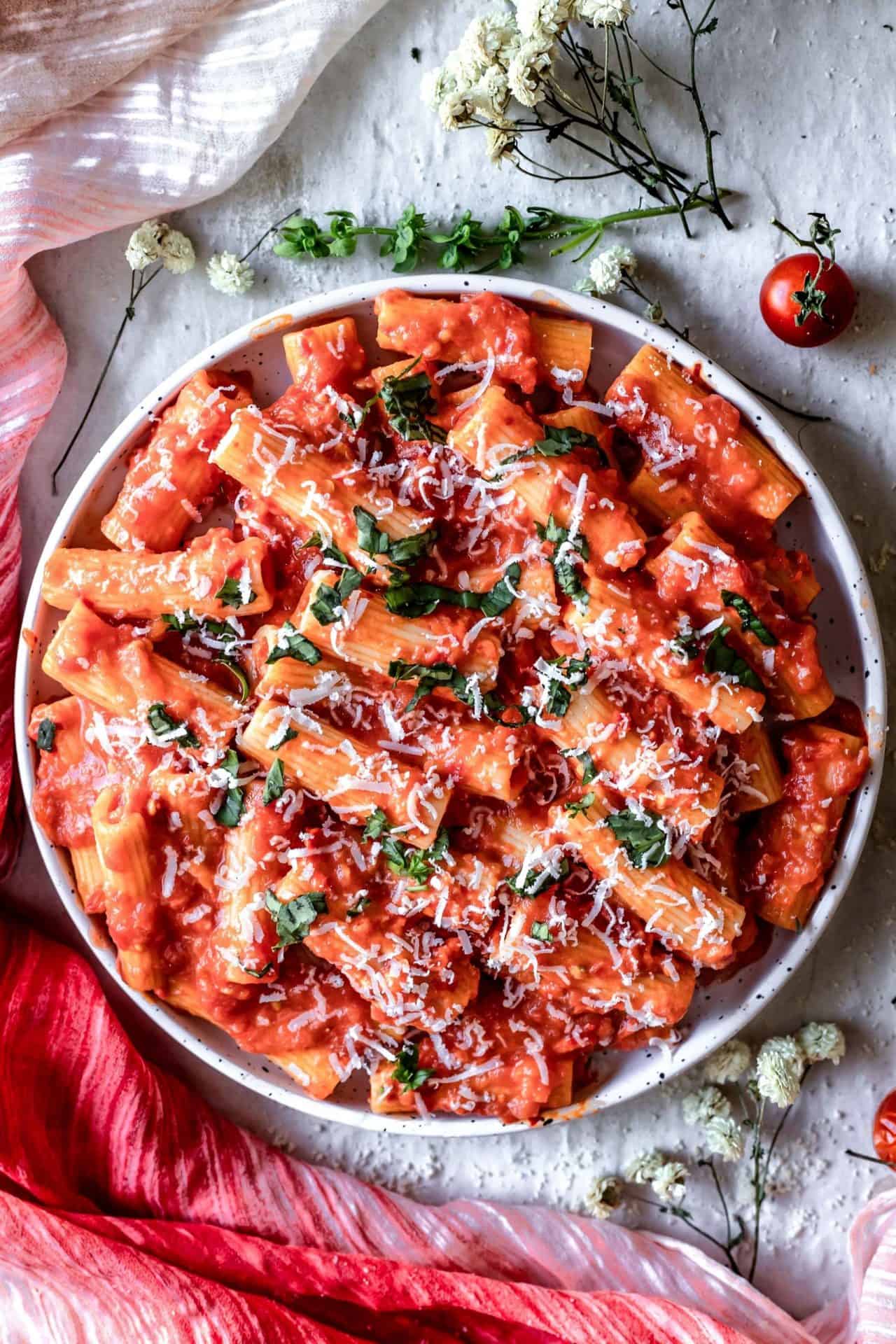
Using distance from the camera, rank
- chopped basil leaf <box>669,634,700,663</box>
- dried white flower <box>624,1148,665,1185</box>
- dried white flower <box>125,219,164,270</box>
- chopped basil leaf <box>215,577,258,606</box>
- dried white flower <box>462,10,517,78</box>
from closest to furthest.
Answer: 1. chopped basil leaf <box>669,634,700,663</box>
2. chopped basil leaf <box>215,577,258,606</box>
3. dried white flower <box>462,10,517,78</box>
4. dried white flower <box>125,219,164,270</box>
5. dried white flower <box>624,1148,665,1185</box>

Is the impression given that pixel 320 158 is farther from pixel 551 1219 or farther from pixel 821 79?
pixel 551 1219

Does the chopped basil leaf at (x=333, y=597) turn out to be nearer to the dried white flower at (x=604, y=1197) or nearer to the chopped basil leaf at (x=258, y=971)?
the chopped basil leaf at (x=258, y=971)

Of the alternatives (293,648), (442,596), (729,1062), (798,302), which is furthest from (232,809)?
(798,302)

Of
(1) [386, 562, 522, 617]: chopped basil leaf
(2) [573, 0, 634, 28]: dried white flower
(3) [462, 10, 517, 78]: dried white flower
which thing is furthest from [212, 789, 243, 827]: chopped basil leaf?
(2) [573, 0, 634, 28]: dried white flower

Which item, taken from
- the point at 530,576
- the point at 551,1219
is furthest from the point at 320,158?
the point at 551,1219

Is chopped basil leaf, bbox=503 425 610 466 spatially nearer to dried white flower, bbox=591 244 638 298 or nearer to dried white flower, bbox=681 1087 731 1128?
dried white flower, bbox=591 244 638 298

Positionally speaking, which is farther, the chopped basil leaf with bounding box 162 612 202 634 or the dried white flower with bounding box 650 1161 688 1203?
the dried white flower with bounding box 650 1161 688 1203

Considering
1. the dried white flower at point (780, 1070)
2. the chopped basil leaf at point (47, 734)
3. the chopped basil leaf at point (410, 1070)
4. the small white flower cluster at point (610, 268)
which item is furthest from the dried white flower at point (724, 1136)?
the small white flower cluster at point (610, 268)
